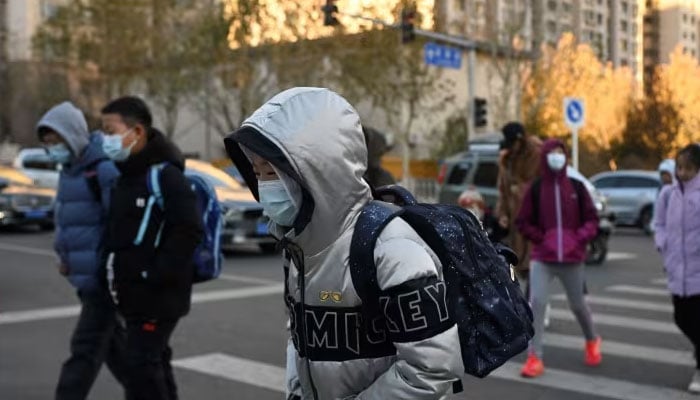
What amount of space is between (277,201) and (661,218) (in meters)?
5.00

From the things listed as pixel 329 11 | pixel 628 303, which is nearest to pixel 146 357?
pixel 628 303

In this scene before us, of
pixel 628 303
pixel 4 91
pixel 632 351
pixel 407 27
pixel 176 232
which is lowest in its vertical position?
pixel 628 303

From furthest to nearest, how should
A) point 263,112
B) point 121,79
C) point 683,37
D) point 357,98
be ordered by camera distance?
point 683,37 → point 121,79 → point 357,98 → point 263,112

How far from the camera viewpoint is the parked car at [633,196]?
22594 millimetres

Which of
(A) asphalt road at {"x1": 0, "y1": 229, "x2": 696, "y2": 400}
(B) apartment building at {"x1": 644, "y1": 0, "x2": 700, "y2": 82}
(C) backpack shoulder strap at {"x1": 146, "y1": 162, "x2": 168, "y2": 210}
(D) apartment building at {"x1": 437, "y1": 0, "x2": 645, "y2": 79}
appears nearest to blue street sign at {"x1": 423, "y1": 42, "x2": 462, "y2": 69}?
(D) apartment building at {"x1": 437, "y1": 0, "x2": 645, "y2": 79}

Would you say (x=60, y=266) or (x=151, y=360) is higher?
(x=60, y=266)

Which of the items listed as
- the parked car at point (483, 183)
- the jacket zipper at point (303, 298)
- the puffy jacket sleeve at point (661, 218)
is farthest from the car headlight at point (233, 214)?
the jacket zipper at point (303, 298)

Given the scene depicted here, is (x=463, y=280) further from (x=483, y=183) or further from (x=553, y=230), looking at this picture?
(x=483, y=183)

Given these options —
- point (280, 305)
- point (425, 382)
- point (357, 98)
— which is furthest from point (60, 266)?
point (357, 98)

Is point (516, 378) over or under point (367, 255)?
under

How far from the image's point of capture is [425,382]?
2168 mm

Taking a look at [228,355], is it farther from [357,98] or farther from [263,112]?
[357,98]

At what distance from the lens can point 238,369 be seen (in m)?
6.77

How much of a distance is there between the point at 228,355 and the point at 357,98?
28054 millimetres
